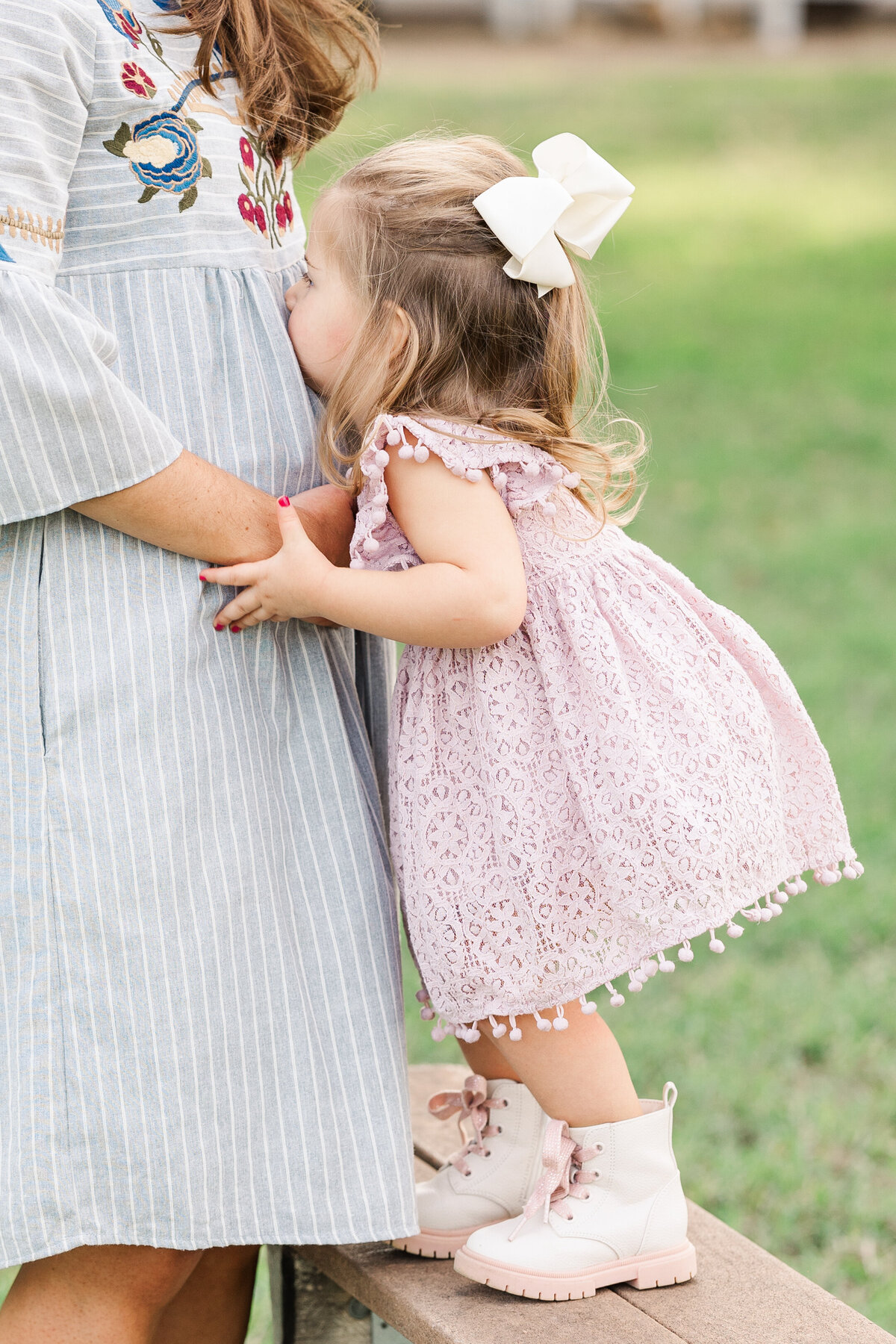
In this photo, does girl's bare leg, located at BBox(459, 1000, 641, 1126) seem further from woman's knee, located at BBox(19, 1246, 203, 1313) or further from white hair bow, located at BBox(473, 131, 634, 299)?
white hair bow, located at BBox(473, 131, 634, 299)

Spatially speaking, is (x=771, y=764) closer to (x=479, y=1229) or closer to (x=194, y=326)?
(x=479, y=1229)

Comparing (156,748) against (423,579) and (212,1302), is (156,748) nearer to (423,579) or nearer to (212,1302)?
(423,579)

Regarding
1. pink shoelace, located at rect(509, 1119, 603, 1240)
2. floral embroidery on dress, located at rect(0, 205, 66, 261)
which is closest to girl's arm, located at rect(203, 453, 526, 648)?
floral embroidery on dress, located at rect(0, 205, 66, 261)

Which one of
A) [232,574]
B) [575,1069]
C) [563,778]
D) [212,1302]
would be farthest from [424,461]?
[212,1302]

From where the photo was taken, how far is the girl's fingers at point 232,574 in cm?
145

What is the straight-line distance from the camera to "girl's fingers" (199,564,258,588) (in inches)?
57.1

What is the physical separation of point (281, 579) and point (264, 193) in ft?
1.51

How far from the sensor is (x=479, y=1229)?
1649mm

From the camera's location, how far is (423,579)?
4.82ft

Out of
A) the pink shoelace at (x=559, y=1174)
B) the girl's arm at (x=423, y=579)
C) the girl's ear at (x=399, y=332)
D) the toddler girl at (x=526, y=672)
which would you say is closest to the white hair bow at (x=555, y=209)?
the toddler girl at (x=526, y=672)

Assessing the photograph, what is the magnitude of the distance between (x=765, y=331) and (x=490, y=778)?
682cm

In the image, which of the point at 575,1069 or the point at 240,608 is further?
the point at 575,1069

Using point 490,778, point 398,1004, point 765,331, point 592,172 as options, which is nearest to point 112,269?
point 592,172

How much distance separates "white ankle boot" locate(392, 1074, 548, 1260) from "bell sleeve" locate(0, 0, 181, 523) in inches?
34.6
